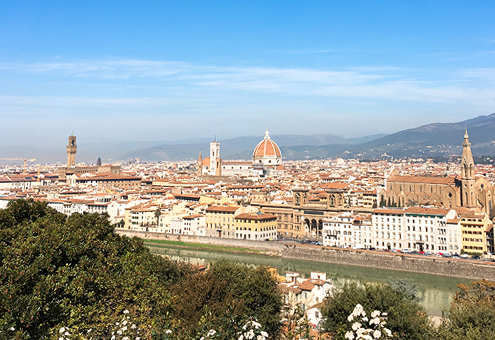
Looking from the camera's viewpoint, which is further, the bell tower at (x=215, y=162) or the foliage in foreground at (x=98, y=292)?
the bell tower at (x=215, y=162)

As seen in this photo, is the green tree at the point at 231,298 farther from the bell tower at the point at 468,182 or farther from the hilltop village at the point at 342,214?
the bell tower at the point at 468,182

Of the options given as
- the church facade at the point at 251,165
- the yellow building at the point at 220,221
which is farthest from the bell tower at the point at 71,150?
the yellow building at the point at 220,221

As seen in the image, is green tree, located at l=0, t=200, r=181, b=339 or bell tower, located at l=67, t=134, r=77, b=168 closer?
green tree, located at l=0, t=200, r=181, b=339

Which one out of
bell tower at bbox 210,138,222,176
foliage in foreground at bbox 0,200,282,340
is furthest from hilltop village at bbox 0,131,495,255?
bell tower at bbox 210,138,222,176

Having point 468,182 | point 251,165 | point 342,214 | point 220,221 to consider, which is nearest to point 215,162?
point 251,165

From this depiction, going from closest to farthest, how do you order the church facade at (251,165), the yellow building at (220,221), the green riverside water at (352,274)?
the green riverside water at (352,274), the yellow building at (220,221), the church facade at (251,165)

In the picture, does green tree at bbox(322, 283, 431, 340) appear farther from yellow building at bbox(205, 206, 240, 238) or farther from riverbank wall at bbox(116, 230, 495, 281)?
yellow building at bbox(205, 206, 240, 238)

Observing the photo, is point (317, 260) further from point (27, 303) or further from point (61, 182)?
point (61, 182)
